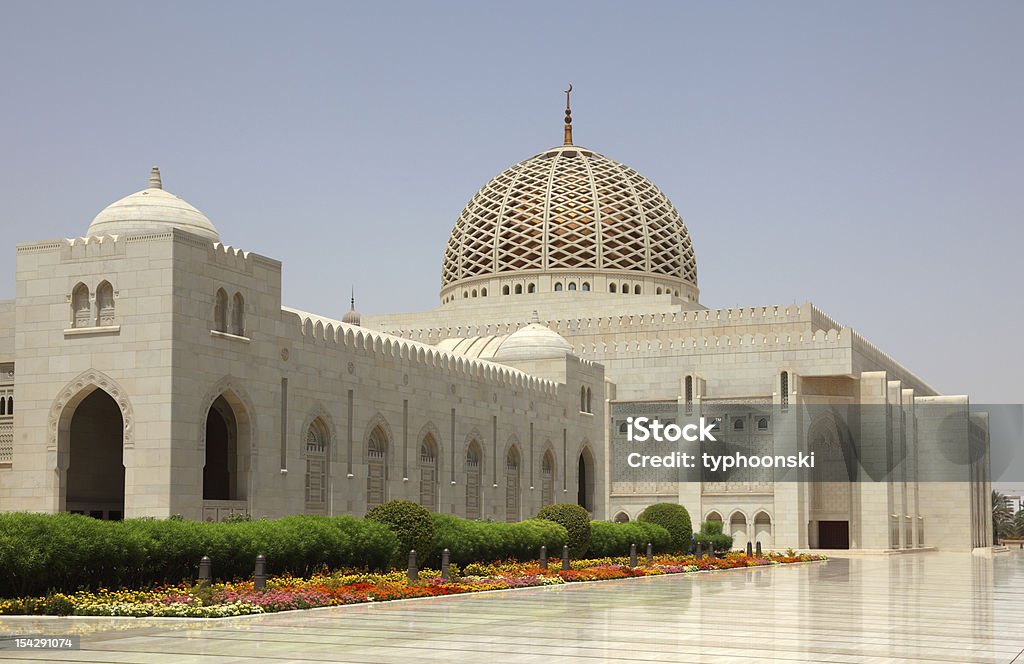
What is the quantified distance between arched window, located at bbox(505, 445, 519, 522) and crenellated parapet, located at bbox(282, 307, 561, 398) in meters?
2.09

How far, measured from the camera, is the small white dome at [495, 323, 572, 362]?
40531 millimetres

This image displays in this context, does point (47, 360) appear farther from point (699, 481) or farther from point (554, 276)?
point (554, 276)

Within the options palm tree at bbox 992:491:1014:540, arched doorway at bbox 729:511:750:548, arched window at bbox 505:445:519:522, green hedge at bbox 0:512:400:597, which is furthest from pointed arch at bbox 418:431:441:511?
palm tree at bbox 992:491:1014:540

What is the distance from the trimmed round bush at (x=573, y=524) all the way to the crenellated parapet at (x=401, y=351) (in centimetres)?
566

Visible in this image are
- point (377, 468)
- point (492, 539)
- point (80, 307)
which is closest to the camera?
point (80, 307)

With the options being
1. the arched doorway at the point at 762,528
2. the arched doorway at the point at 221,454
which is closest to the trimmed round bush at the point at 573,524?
the arched doorway at the point at 221,454

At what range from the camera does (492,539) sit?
81.5 feet

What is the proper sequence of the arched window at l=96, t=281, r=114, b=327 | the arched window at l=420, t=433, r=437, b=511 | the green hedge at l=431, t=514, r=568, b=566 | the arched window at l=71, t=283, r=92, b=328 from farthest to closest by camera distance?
the arched window at l=420, t=433, r=437, b=511
the arched window at l=71, t=283, r=92, b=328
the arched window at l=96, t=281, r=114, b=327
the green hedge at l=431, t=514, r=568, b=566

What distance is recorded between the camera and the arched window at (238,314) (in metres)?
25.3

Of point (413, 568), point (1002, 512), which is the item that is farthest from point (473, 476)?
point (1002, 512)

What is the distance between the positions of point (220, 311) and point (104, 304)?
220cm

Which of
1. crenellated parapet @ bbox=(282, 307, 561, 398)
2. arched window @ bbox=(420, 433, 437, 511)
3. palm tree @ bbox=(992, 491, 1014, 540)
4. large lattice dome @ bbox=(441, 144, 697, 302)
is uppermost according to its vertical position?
large lattice dome @ bbox=(441, 144, 697, 302)

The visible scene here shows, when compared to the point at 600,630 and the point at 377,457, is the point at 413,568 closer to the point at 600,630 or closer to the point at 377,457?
the point at 600,630

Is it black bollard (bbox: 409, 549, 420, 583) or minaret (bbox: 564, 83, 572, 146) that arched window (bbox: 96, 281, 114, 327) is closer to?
black bollard (bbox: 409, 549, 420, 583)
